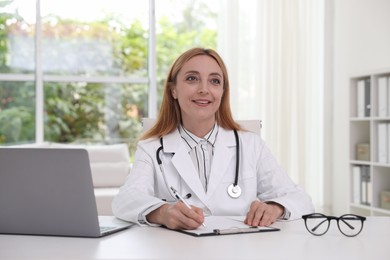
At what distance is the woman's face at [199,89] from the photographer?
2373 mm

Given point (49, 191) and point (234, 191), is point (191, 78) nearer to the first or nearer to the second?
point (234, 191)

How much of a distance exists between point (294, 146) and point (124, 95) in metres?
1.74

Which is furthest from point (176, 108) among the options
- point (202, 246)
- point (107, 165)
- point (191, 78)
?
point (107, 165)

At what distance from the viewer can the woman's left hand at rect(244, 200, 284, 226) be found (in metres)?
1.86

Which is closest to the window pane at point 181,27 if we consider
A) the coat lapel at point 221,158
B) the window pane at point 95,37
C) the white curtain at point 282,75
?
the window pane at point 95,37

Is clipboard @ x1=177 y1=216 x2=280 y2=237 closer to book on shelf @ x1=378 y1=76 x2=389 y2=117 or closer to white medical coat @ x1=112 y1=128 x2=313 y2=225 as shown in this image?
white medical coat @ x1=112 y1=128 x2=313 y2=225

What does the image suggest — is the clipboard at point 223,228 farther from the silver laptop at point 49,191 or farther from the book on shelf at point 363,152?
the book on shelf at point 363,152


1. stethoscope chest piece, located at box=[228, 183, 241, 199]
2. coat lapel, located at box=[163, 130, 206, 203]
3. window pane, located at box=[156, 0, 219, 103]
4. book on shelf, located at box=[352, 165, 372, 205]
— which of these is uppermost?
window pane, located at box=[156, 0, 219, 103]

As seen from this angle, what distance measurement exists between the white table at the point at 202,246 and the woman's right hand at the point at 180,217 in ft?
0.12

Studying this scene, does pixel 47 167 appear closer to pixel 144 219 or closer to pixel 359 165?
pixel 144 219

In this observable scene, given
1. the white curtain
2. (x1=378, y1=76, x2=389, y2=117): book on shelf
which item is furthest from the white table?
the white curtain

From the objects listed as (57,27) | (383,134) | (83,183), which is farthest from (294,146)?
(83,183)

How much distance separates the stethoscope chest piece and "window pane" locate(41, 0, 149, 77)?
408cm

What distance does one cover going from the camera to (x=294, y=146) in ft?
20.3
